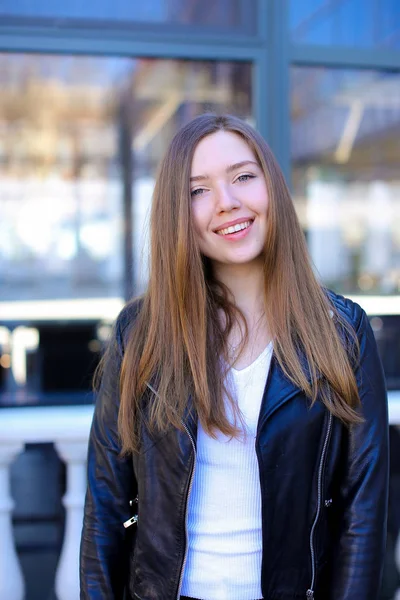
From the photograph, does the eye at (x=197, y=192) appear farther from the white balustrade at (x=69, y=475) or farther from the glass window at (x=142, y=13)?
the glass window at (x=142, y=13)

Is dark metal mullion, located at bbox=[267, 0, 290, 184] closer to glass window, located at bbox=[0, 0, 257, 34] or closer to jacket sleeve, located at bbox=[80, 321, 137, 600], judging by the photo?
glass window, located at bbox=[0, 0, 257, 34]

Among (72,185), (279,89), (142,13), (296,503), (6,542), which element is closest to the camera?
(296,503)

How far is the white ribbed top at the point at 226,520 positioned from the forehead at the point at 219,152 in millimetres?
483

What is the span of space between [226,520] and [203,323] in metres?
0.41

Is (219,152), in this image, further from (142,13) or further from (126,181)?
(126,181)

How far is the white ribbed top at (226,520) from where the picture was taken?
1336 mm

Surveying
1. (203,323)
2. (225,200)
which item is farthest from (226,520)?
(225,200)

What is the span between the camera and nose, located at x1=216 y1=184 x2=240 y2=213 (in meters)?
1.35

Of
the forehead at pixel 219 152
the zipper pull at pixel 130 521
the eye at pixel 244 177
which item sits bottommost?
the zipper pull at pixel 130 521

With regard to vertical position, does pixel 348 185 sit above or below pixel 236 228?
above

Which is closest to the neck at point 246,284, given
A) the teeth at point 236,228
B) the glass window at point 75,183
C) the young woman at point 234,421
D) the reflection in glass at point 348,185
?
the young woman at point 234,421

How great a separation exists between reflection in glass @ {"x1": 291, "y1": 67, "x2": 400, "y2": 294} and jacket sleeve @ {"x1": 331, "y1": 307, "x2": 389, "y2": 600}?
18.5ft

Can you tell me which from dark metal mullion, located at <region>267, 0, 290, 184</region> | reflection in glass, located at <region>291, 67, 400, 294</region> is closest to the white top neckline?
dark metal mullion, located at <region>267, 0, 290, 184</region>

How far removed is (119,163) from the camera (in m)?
7.68
